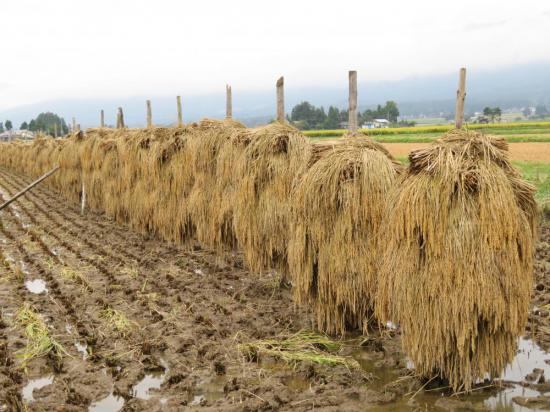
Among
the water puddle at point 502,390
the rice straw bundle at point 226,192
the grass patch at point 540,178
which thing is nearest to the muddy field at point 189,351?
the water puddle at point 502,390

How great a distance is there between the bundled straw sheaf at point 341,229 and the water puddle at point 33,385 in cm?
303

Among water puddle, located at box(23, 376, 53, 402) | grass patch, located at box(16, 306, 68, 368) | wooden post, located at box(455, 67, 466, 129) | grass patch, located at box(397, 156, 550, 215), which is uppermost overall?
wooden post, located at box(455, 67, 466, 129)

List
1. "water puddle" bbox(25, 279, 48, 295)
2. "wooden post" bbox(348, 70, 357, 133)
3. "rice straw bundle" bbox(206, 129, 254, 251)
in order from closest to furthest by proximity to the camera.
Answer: "wooden post" bbox(348, 70, 357, 133), "water puddle" bbox(25, 279, 48, 295), "rice straw bundle" bbox(206, 129, 254, 251)

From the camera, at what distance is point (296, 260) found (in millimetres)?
7223

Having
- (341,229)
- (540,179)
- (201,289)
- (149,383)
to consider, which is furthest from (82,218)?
(540,179)

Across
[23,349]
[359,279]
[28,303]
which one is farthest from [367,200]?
[28,303]

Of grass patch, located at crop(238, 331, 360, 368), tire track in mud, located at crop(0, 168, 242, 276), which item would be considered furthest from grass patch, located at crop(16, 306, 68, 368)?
tire track in mud, located at crop(0, 168, 242, 276)

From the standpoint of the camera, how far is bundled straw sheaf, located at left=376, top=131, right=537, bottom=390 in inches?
199

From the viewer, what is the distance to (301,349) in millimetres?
6578

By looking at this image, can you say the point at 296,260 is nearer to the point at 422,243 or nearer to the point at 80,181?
the point at 422,243

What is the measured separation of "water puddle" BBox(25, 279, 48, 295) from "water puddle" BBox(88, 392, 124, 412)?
14.4ft

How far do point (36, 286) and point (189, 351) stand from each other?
4348 millimetres

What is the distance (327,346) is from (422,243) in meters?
2.00

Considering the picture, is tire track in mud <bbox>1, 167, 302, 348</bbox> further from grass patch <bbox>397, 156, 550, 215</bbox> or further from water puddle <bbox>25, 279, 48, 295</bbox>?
grass patch <bbox>397, 156, 550, 215</bbox>
